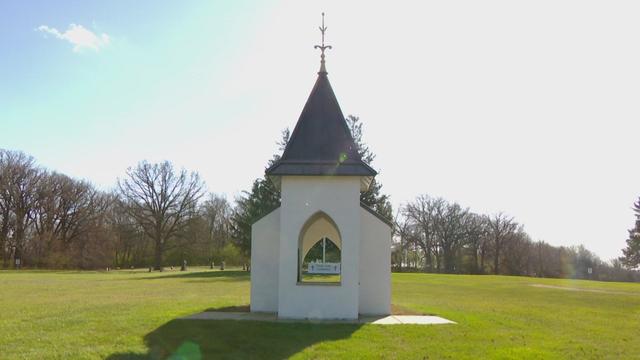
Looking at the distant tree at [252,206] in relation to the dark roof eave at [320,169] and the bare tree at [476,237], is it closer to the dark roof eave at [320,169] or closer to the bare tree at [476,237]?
the dark roof eave at [320,169]

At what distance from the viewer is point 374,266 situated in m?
15.3

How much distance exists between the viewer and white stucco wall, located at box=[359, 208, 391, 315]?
1488cm

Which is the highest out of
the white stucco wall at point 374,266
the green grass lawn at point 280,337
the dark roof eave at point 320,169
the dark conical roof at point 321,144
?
the dark conical roof at point 321,144

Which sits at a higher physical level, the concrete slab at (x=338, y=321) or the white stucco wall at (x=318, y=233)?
the white stucco wall at (x=318, y=233)

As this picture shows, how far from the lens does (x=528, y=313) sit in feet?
53.7

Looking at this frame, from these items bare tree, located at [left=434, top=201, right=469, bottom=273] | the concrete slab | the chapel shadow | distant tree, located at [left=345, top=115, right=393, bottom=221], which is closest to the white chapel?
the concrete slab

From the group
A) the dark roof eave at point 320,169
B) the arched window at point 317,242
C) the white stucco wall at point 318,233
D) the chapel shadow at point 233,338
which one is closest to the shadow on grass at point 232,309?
the arched window at point 317,242

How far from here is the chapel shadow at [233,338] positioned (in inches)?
360

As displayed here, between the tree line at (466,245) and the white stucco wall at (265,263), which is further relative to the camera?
the tree line at (466,245)

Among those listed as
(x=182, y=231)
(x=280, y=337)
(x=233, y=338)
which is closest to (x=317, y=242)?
(x=280, y=337)

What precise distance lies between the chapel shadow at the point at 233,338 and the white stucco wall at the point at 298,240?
3.20 feet

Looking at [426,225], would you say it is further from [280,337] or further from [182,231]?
[280,337]

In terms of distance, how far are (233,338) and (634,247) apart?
205ft

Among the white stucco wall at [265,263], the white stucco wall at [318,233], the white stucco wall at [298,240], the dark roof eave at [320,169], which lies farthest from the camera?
the white stucco wall at [318,233]
